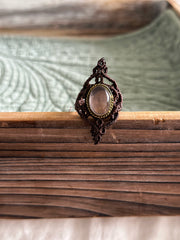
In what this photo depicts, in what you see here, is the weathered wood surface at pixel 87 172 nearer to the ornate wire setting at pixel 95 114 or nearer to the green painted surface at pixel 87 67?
the ornate wire setting at pixel 95 114

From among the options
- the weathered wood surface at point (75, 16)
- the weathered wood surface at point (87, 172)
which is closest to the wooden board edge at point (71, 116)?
the weathered wood surface at point (87, 172)

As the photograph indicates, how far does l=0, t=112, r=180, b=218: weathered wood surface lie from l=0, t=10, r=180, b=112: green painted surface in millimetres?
144

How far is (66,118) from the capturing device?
39cm

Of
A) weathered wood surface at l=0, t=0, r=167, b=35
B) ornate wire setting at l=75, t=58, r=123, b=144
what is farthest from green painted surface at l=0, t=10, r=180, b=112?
ornate wire setting at l=75, t=58, r=123, b=144

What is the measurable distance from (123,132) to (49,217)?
0.64ft

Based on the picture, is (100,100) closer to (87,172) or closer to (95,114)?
(95,114)

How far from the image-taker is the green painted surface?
0.58m

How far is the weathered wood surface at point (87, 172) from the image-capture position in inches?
15.8

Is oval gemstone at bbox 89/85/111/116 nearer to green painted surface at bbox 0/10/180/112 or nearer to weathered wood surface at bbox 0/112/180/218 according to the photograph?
weathered wood surface at bbox 0/112/180/218

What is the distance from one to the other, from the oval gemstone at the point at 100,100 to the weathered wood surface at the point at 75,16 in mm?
615

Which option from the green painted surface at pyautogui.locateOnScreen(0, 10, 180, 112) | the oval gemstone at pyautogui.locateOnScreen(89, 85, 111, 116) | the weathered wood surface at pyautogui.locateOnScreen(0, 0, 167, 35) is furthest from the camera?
the weathered wood surface at pyautogui.locateOnScreen(0, 0, 167, 35)

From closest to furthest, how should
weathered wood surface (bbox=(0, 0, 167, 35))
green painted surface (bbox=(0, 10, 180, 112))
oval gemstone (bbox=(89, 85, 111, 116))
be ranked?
oval gemstone (bbox=(89, 85, 111, 116)) → green painted surface (bbox=(0, 10, 180, 112)) → weathered wood surface (bbox=(0, 0, 167, 35))

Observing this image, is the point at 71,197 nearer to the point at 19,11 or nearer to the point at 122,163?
the point at 122,163

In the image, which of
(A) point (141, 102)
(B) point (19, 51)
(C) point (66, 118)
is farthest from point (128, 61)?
(C) point (66, 118)
